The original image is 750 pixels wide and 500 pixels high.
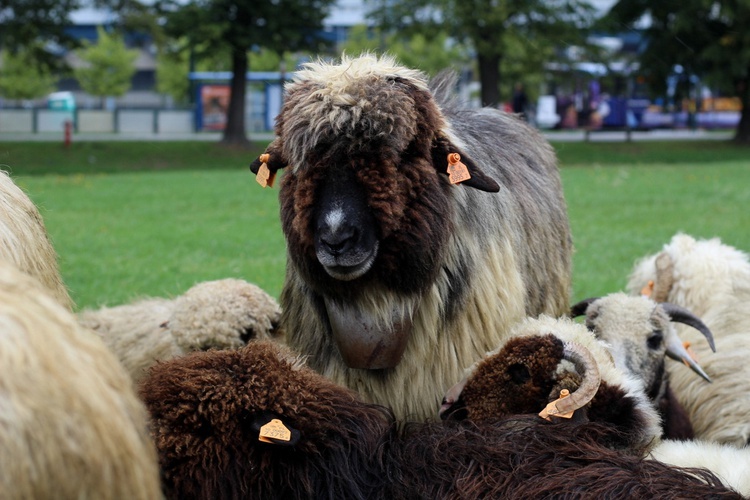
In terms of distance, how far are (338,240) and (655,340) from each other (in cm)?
209

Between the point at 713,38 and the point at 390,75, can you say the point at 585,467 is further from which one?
the point at 713,38

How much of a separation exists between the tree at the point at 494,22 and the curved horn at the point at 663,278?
21.2 m

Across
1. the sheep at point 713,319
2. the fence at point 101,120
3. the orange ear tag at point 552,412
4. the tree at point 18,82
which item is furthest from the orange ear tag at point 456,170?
the tree at point 18,82

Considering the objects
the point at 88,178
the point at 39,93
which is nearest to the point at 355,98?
the point at 88,178

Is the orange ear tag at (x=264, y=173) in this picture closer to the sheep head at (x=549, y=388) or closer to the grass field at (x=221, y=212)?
the sheep head at (x=549, y=388)

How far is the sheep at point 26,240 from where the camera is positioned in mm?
3943

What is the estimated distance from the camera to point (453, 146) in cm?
425

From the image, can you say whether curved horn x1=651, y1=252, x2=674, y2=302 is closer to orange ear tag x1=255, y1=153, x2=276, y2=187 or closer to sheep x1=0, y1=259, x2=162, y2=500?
orange ear tag x1=255, y1=153, x2=276, y2=187

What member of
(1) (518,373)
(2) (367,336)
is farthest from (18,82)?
(1) (518,373)

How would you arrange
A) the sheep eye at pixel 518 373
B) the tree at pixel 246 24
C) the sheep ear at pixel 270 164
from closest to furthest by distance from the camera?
the sheep eye at pixel 518 373 → the sheep ear at pixel 270 164 → the tree at pixel 246 24

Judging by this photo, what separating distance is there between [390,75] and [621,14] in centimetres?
2711

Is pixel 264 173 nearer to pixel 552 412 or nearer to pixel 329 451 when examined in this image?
pixel 329 451

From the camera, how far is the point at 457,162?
4168 mm

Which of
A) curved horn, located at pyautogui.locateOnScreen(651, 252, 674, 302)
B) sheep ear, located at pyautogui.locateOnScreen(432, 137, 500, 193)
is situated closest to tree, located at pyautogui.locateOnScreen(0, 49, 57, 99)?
curved horn, located at pyautogui.locateOnScreen(651, 252, 674, 302)
